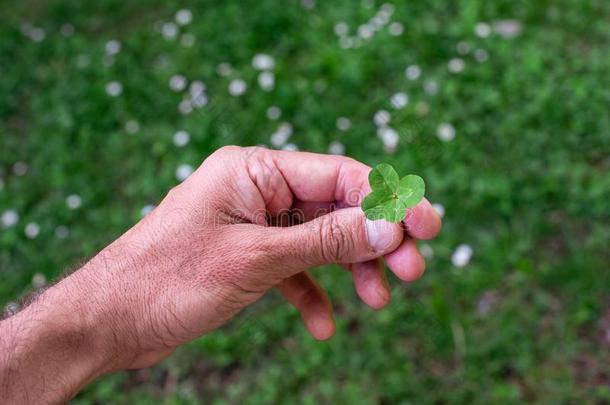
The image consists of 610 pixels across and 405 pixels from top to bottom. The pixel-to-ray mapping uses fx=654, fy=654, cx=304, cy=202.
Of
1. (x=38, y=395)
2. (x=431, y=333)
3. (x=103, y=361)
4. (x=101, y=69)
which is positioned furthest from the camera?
(x=101, y=69)

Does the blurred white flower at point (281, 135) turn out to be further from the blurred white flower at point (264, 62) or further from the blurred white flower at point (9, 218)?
the blurred white flower at point (9, 218)

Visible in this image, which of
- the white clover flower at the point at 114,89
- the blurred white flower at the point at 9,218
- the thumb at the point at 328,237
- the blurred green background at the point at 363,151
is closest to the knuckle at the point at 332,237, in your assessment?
the thumb at the point at 328,237

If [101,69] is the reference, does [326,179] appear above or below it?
above

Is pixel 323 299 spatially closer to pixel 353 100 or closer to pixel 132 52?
pixel 353 100

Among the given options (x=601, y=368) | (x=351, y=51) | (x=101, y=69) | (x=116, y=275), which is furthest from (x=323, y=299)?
(x=101, y=69)

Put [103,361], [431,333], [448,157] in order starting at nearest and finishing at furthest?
1. [103,361]
2. [431,333]
3. [448,157]
